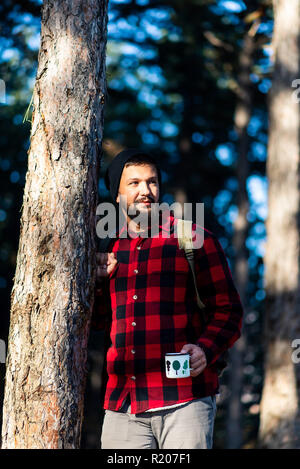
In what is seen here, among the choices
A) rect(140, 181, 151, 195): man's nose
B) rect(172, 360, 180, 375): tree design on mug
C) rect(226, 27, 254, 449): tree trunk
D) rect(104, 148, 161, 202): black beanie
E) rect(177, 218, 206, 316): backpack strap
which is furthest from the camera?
rect(226, 27, 254, 449): tree trunk

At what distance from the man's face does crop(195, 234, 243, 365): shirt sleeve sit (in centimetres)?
47

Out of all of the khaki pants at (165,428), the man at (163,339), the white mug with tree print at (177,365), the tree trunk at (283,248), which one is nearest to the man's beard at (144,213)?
the man at (163,339)

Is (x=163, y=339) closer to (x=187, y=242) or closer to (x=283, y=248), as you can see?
(x=187, y=242)

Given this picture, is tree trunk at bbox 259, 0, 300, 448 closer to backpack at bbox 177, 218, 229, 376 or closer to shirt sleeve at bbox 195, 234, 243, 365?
backpack at bbox 177, 218, 229, 376

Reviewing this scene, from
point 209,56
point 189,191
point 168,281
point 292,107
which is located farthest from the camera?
point 189,191

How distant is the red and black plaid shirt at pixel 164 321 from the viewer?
3.34 m

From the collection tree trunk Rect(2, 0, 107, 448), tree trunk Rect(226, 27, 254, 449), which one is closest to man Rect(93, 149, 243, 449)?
tree trunk Rect(2, 0, 107, 448)

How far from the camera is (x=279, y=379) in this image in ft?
23.7

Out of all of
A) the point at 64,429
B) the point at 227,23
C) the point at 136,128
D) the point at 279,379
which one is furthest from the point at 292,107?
the point at 136,128

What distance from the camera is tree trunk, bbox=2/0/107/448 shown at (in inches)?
125

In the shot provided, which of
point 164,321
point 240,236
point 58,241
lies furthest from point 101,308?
point 240,236
